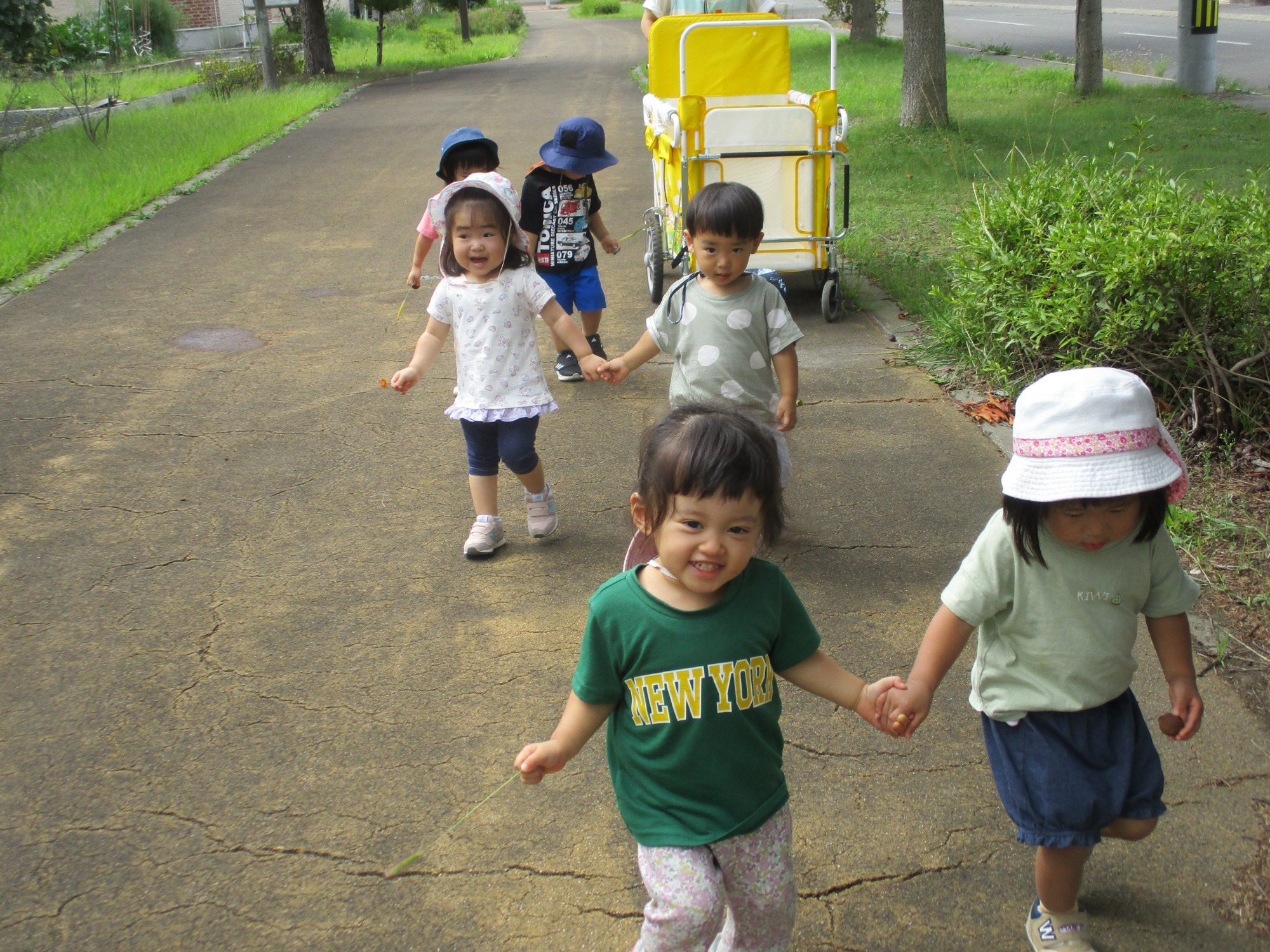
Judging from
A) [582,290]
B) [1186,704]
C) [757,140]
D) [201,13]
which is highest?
[201,13]

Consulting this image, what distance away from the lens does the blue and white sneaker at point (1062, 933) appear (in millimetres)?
2371

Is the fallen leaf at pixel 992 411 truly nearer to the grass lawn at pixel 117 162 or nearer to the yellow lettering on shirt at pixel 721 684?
the yellow lettering on shirt at pixel 721 684

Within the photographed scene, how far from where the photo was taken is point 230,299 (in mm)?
8102

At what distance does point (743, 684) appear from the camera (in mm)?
2107

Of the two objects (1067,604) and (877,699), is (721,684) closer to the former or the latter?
(877,699)

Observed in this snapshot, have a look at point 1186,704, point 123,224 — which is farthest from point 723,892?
point 123,224

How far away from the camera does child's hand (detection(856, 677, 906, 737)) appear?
2219 millimetres

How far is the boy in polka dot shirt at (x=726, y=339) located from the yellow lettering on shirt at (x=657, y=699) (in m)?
1.78

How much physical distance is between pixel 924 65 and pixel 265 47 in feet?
43.1

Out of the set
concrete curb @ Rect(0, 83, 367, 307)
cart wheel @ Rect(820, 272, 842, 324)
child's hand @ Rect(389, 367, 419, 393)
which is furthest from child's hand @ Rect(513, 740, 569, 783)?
concrete curb @ Rect(0, 83, 367, 307)

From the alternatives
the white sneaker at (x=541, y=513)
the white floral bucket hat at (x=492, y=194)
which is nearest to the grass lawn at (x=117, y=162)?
the white floral bucket hat at (x=492, y=194)

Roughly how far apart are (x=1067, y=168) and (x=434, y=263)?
191 inches

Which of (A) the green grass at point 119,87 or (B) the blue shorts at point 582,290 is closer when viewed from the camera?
(B) the blue shorts at point 582,290

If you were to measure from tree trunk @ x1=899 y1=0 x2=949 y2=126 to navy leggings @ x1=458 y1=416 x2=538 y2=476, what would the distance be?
9.51 meters
